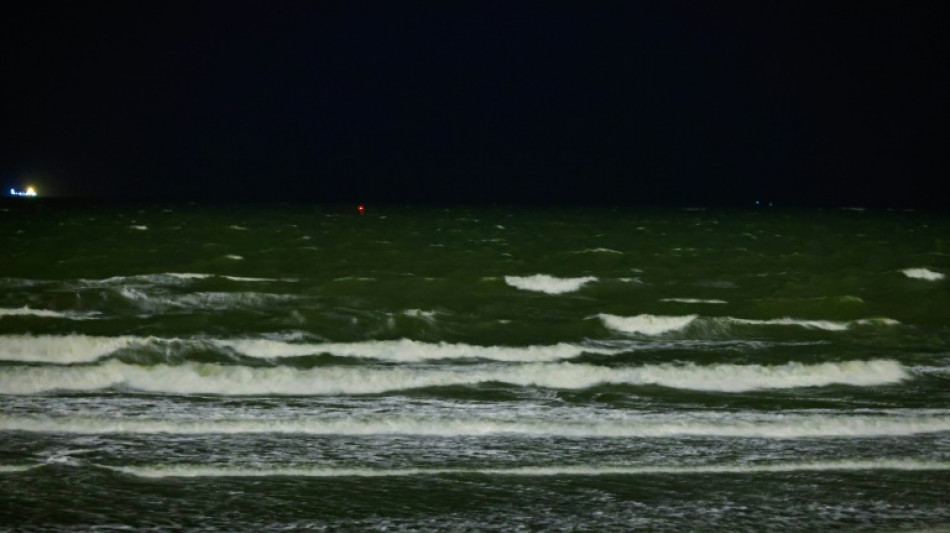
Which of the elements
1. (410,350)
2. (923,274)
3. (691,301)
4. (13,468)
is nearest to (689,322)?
(691,301)

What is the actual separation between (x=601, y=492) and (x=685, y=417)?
14.8ft

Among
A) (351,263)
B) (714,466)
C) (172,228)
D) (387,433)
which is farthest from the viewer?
(172,228)

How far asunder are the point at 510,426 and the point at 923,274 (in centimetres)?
2858

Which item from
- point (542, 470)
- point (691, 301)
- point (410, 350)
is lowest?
point (410, 350)

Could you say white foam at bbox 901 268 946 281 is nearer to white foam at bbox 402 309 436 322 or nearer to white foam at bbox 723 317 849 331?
white foam at bbox 723 317 849 331

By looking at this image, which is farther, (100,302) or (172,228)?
(172,228)

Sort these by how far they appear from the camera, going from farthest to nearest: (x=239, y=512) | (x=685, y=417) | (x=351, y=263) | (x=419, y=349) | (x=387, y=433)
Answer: (x=351, y=263)
(x=419, y=349)
(x=685, y=417)
(x=387, y=433)
(x=239, y=512)

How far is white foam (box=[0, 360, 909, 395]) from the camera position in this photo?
17.8 metres

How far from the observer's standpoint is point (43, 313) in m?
25.8

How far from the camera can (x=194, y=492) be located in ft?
35.3

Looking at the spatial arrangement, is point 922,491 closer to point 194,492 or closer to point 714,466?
point 714,466

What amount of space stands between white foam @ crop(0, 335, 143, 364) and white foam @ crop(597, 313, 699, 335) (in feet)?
33.4

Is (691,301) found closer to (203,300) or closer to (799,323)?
(799,323)

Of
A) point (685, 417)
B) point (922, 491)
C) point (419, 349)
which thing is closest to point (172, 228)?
point (419, 349)
